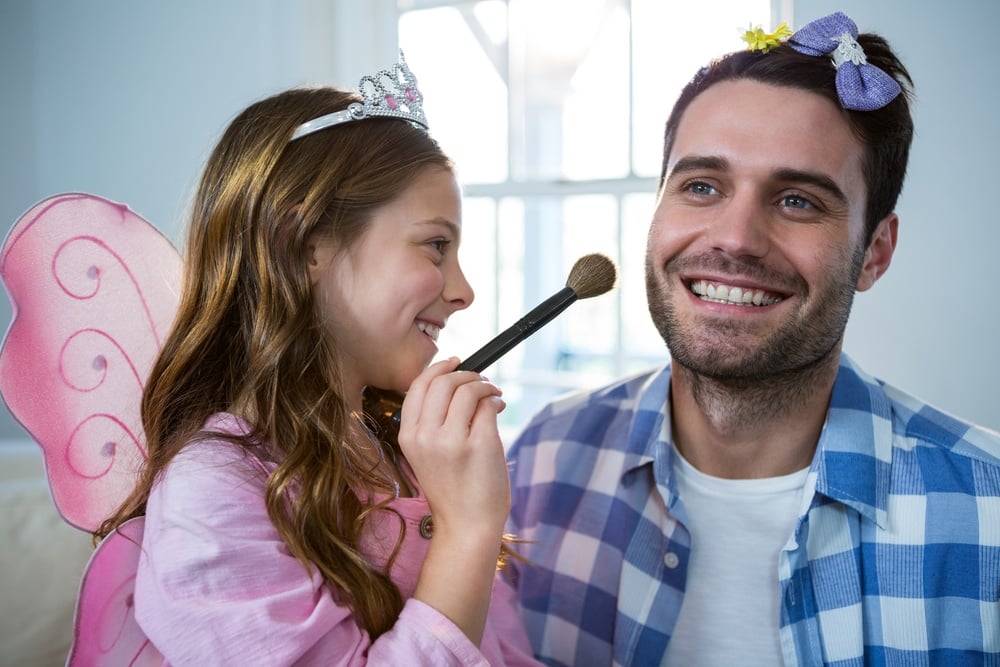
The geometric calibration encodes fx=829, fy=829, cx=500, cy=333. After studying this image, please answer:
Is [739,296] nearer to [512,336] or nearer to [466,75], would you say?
[512,336]

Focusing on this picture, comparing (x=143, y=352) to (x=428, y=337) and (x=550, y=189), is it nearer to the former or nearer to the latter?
(x=428, y=337)

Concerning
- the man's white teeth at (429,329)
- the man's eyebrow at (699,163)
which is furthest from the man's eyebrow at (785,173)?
the man's white teeth at (429,329)

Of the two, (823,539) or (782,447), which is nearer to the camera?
(823,539)

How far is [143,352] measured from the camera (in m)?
1.05

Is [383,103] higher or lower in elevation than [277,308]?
higher

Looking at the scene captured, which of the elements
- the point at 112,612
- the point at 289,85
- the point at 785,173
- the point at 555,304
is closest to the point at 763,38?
the point at 785,173

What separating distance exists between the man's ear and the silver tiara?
0.73m

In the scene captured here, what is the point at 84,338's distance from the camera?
3.23 feet

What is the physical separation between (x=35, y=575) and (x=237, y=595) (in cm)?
66

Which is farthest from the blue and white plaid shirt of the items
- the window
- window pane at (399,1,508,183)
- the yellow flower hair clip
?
window pane at (399,1,508,183)

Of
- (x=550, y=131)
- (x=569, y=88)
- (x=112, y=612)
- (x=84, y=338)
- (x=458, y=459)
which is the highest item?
(x=569, y=88)

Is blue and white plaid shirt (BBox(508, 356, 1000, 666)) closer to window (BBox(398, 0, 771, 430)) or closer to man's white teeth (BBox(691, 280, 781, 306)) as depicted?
man's white teeth (BBox(691, 280, 781, 306))

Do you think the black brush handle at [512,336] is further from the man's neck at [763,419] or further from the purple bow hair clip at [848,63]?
the purple bow hair clip at [848,63]

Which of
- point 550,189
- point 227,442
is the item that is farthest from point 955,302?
point 227,442
